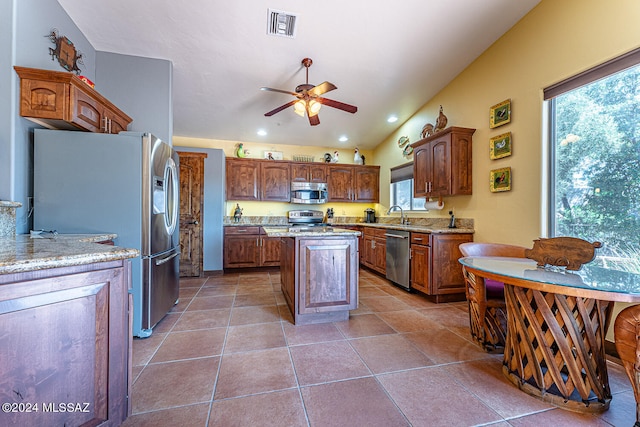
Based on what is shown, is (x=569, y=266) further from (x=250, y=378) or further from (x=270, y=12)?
(x=270, y=12)

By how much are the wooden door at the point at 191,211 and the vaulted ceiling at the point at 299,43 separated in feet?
2.65

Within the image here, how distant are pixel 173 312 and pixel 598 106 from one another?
4.43 metres

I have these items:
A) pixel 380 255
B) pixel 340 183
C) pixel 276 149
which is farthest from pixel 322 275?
pixel 276 149

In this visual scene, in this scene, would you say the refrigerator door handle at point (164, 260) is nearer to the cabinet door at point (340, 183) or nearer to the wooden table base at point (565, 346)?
the wooden table base at point (565, 346)

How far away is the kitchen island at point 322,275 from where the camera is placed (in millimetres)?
2494

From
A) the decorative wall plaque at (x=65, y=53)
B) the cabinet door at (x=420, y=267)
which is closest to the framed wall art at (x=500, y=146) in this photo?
the cabinet door at (x=420, y=267)

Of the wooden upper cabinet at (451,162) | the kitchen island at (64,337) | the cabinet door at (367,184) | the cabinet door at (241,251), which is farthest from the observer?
the cabinet door at (367,184)

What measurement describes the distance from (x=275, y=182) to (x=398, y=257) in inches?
111

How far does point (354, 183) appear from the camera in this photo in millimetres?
5688

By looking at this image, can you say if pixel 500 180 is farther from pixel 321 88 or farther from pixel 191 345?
pixel 191 345

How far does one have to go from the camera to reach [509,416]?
1360mm

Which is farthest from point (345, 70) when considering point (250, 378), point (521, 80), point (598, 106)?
point (250, 378)

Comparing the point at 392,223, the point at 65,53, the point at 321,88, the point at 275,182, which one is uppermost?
the point at 65,53

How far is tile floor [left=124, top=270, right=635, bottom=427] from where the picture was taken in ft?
4.45
